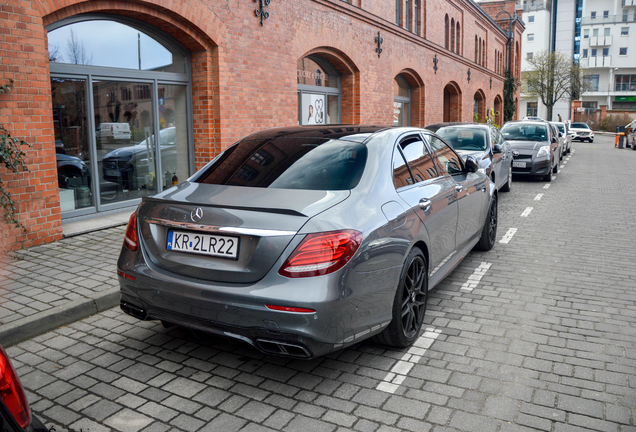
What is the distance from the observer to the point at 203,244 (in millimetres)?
3279

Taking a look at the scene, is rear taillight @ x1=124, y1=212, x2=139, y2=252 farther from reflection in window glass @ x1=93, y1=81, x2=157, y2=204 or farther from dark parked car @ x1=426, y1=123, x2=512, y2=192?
dark parked car @ x1=426, y1=123, x2=512, y2=192

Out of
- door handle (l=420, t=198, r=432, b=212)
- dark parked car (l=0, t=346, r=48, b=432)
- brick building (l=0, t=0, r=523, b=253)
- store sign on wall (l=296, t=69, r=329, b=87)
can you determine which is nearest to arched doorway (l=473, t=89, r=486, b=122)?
brick building (l=0, t=0, r=523, b=253)

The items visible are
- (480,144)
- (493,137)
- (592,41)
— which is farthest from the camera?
(592,41)

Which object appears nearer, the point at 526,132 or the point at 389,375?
the point at 389,375

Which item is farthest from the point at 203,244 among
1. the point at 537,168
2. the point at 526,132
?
the point at 526,132

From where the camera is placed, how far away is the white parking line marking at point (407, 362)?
11.3 feet

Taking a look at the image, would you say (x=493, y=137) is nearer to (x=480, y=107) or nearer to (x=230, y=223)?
(x=230, y=223)

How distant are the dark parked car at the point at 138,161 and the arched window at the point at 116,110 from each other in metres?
0.02

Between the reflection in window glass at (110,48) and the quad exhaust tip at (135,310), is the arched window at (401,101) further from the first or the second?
the quad exhaust tip at (135,310)

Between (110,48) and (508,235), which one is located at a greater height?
(110,48)

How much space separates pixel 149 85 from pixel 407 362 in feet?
23.6

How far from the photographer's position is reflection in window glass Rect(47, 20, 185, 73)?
7652 millimetres

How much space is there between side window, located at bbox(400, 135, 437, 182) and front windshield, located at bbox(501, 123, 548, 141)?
12.4 meters

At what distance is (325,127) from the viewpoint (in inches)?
183
